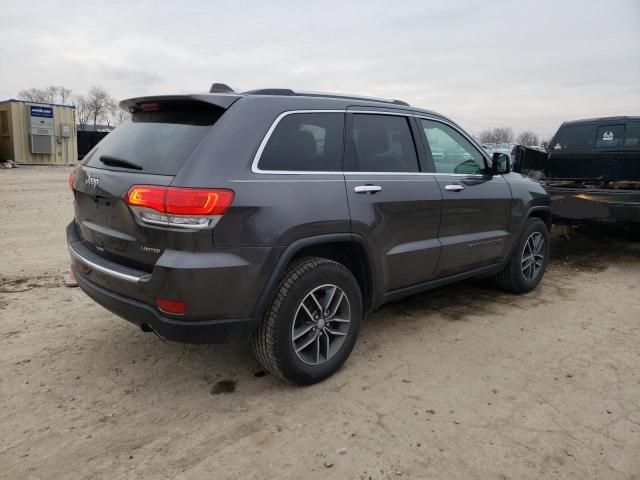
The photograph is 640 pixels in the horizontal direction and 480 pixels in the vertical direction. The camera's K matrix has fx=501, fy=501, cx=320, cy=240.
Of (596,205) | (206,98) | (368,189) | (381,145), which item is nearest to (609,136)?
(596,205)

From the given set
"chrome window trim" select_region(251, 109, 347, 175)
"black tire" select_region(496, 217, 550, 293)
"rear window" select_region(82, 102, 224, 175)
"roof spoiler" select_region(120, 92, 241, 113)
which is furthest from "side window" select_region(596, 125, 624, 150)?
"rear window" select_region(82, 102, 224, 175)

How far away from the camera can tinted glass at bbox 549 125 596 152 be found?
25.4ft

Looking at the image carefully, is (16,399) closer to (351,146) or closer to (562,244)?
(351,146)

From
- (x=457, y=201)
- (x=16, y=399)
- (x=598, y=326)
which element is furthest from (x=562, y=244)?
(x=16, y=399)

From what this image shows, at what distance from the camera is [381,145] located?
361 cm

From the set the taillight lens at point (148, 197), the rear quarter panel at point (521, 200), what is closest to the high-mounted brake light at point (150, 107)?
the taillight lens at point (148, 197)

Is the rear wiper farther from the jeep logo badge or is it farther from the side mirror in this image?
the side mirror

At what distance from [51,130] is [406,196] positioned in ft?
72.6

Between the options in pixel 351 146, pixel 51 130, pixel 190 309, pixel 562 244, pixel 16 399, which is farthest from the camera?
pixel 51 130

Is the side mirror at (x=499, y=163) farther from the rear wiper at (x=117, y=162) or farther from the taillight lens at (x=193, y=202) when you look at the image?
the rear wiper at (x=117, y=162)

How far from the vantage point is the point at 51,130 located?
70.7 ft

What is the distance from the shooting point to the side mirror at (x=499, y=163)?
4.48 meters

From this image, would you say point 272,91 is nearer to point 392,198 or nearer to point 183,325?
point 392,198

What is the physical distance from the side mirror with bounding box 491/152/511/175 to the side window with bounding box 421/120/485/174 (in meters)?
0.10
